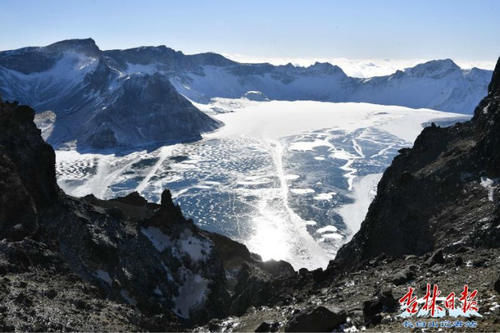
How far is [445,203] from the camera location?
41906mm

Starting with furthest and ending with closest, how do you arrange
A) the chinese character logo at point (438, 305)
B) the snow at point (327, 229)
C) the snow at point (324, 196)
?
the snow at point (324, 196)
the snow at point (327, 229)
the chinese character logo at point (438, 305)

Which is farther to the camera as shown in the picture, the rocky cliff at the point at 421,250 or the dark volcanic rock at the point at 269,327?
the dark volcanic rock at the point at 269,327

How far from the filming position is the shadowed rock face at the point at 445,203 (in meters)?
36.6

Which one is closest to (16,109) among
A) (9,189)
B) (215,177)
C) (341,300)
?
(9,189)

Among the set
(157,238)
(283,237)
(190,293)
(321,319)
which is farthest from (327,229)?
(321,319)

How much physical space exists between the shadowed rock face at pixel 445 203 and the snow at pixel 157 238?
61.8 ft

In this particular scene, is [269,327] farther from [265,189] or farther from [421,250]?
[265,189]

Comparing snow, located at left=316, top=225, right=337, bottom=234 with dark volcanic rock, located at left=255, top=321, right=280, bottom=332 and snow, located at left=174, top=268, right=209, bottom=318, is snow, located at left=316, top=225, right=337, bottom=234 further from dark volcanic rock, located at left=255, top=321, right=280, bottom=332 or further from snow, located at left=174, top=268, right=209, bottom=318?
dark volcanic rock, located at left=255, top=321, right=280, bottom=332

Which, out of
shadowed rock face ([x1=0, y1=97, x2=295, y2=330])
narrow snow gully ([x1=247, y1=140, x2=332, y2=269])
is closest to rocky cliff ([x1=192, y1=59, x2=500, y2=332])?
shadowed rock face ([x1=0, y1=97, x2=295, y2=330])

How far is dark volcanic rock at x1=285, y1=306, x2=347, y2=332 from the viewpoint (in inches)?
746

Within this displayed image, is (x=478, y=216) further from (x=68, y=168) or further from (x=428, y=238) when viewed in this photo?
(x=68, y=168)

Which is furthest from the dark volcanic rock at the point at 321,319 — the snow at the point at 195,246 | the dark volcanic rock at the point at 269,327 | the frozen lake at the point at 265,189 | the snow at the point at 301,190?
the snow at the point at 301,190

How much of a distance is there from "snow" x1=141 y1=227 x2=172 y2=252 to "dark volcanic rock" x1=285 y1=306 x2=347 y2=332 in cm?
3619

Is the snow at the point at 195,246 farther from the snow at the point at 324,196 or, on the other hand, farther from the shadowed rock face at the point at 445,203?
the snow at the point at 324,196
